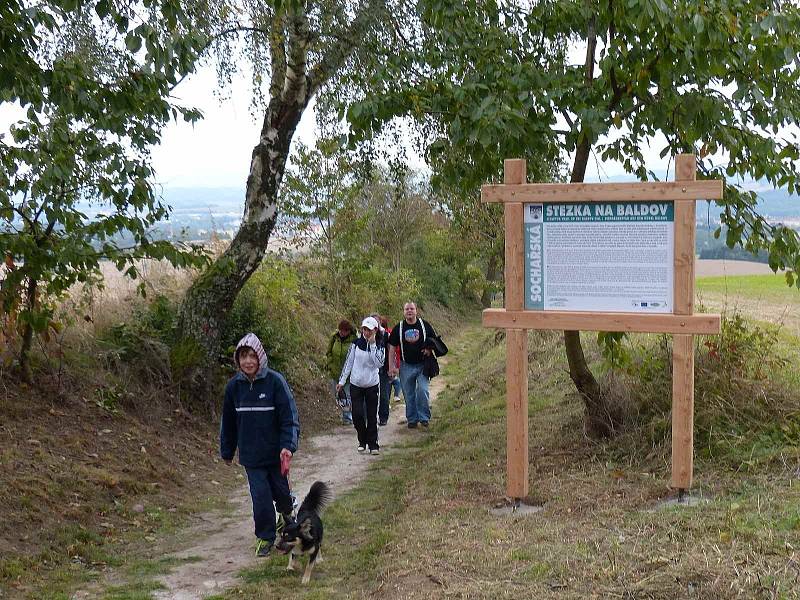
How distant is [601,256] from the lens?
7.68m

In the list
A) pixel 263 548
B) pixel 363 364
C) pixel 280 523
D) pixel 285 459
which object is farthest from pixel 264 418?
pixel 363 364

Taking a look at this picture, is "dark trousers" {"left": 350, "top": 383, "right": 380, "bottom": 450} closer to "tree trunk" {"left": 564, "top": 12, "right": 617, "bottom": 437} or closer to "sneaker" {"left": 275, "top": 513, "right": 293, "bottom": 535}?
"tree trunk" {"left": 564, "top": 12, "right": 617, "bottom": 437}

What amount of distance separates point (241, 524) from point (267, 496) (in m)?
1.37

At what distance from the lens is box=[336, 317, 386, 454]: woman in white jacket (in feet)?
40.1

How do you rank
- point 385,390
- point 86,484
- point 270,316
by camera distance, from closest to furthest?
point 86,484 → point 385,390 → point 270,316

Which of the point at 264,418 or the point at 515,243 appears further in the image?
the point at 515,243

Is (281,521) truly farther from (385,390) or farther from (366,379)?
(385,390)

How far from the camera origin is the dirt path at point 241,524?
7078mm

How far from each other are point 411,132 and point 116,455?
18.4 ft

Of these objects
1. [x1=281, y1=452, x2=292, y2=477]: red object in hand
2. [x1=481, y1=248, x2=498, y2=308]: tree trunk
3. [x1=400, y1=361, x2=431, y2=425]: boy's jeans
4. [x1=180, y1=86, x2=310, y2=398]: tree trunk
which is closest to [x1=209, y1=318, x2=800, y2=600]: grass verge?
[x1=281, y1=452, x2=292, y2=477]: red object in hand

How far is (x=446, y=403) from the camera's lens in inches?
637

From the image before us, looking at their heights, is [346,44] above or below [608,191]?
above

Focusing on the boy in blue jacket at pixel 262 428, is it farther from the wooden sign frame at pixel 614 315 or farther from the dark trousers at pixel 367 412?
the dark trousers at pixel 367 412

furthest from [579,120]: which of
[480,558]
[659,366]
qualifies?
[480,558]
